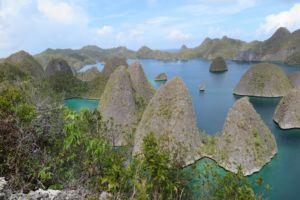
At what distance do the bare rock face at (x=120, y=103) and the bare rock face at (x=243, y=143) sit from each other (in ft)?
39.7

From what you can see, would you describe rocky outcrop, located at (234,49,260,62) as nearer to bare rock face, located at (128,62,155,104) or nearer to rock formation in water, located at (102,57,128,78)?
rock formation in water, located at (102,57,128,78)

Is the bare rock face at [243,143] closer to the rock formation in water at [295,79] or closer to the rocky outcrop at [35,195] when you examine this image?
the rocky outcrop at [35,195]

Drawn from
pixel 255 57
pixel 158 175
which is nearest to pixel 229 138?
pixel 158 175

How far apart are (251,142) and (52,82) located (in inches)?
2083

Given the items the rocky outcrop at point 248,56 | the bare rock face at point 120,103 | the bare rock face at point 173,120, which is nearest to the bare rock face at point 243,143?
the bare rock face at point 173,120

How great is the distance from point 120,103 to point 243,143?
1603 centimetres

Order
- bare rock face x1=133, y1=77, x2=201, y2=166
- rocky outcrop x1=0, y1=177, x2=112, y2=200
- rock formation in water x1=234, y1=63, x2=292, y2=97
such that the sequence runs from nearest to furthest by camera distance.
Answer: rocky outcrop x1=0, y1=177, x2=112, y2=200, bare rock face x1=133, y1=77, x2=201, y2=166, rock formation in water x1=234, y1=63, x2=292, y2=97

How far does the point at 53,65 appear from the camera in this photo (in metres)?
90.2

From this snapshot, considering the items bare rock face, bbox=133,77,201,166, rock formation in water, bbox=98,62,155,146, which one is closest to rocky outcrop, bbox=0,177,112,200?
bare rock face, bbox=133,77,201,166

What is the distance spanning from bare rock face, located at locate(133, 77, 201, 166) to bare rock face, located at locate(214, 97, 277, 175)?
2.76 meters

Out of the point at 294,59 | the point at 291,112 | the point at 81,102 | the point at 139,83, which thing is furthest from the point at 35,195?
the point at 294,59

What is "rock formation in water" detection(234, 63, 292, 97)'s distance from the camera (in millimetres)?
64750

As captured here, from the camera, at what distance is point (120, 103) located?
3728cm

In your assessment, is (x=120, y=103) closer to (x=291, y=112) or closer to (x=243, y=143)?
(x=243, y=143)
